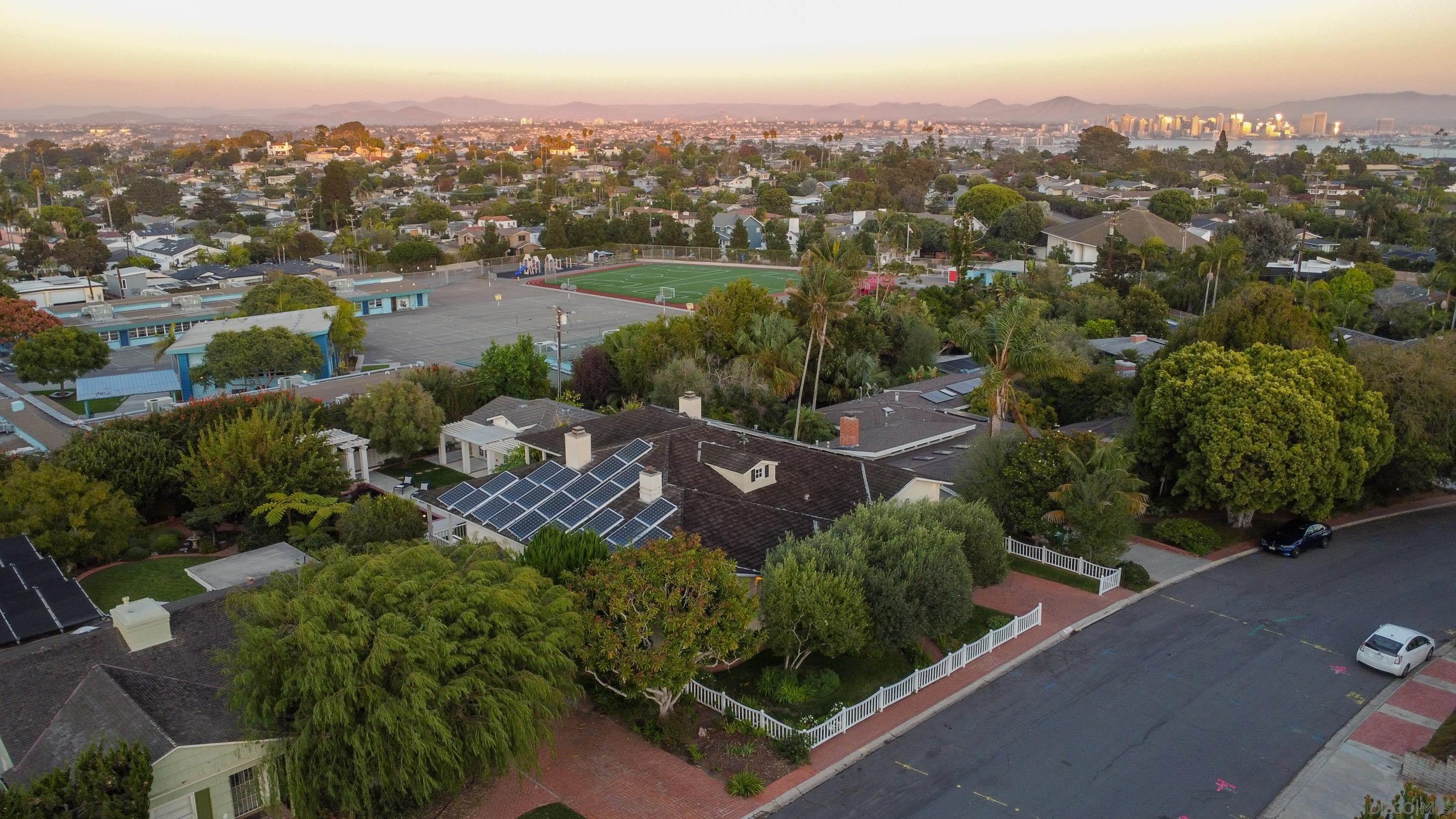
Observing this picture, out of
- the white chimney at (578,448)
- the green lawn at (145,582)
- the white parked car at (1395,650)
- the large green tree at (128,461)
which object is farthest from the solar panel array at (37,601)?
the white parked car at (1395,650)

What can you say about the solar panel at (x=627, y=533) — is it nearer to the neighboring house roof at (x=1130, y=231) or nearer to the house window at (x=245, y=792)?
the house window at (x=245, y=792)

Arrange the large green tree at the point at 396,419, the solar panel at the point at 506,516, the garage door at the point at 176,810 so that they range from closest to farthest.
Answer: the garage door at the point at 176,810 → the solar panel at the point at 506,516 → the large green tree at the point at 396,419

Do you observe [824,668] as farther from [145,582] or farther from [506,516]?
[145,582]

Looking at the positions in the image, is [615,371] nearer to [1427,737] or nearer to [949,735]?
[949,735]

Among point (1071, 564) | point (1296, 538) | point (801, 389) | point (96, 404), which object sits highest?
point (801, 389)

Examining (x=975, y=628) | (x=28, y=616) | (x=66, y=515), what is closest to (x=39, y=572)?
(x=28, y=616)

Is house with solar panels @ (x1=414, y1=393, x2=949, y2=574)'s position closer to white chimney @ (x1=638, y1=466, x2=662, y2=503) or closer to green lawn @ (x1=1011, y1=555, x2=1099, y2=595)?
white chimney @ (x1=638, y1=466, x2=662, y2=503)
